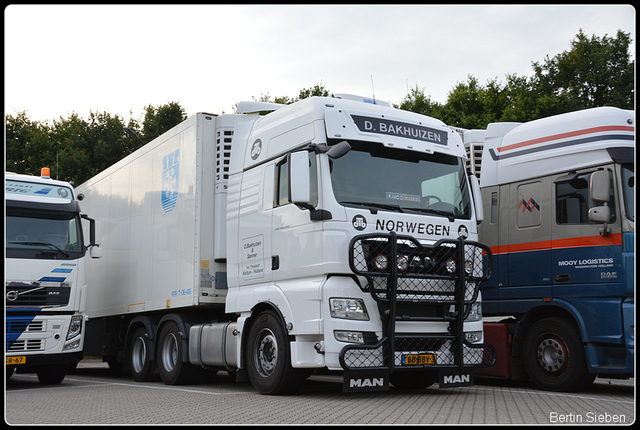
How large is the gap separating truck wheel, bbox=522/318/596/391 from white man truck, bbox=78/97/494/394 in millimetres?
1244

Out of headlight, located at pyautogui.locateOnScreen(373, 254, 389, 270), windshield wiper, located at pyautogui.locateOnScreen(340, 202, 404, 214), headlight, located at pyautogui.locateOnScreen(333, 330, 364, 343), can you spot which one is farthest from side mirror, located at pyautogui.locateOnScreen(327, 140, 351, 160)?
headlight, located at pyautogui.locateOnScreen(333, 330, 364, 343)

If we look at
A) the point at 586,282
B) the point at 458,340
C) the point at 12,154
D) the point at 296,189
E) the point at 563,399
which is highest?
the point at 12,154

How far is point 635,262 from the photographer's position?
26.7ft

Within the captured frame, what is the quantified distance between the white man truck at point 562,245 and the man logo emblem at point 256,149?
3.70m

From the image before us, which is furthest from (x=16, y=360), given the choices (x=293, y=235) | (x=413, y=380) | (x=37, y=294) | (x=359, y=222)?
(x=359, y=222)

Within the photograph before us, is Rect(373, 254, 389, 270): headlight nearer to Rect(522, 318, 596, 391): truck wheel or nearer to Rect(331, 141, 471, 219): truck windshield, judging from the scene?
Rect(331, 141, 471, 219): truck windshield

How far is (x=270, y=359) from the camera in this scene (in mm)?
8312

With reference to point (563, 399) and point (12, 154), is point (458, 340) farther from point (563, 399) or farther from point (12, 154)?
point (12, 154)

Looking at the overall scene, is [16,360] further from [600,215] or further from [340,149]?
[600,215]

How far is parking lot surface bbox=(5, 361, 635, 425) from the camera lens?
622cm

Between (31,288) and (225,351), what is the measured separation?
3.85 meters

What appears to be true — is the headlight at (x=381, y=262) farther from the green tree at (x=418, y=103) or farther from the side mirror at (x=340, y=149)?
the green tree at (x=418, y=103)

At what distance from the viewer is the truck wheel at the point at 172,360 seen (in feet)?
33.7

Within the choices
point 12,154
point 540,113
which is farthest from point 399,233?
point 12,154
